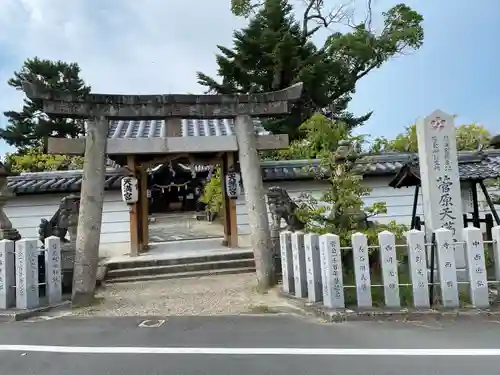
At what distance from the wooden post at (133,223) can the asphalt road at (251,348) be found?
5482 mm

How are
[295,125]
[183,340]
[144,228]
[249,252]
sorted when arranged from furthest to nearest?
[295,125], [144,228], [249,252], [183,340]

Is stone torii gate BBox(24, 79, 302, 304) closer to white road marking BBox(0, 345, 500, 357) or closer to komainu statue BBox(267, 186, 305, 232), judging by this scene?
komainu statue BBox(267, 186, 305, 232)

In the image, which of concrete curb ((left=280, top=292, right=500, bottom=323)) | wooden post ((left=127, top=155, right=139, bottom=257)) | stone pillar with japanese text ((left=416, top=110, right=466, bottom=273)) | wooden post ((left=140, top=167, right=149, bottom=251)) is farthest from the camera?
wooden post ((left=140, top=167, right=149, bottom=251))

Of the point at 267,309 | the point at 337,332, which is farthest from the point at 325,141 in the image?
the point at 337,332

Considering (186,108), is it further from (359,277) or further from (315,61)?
(315,61)

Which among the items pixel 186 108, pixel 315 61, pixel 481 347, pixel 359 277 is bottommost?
pixel 481 347

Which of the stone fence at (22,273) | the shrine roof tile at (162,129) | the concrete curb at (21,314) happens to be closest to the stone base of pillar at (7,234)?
the stone fence at (22,273)

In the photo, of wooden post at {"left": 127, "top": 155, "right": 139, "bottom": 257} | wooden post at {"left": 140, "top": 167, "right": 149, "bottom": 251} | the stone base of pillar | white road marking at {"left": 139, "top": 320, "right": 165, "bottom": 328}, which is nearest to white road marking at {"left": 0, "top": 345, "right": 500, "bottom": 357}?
white road marking at {"left": 139, "top": 320, "right": 165, "bottom": 328}

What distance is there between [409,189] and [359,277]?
8330mm

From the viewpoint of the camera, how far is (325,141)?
859 centimetres

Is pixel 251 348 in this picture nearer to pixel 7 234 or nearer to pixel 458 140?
pixel 7 234

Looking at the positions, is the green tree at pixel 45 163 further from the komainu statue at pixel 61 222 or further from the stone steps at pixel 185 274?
the stone steps at pixel 185 274

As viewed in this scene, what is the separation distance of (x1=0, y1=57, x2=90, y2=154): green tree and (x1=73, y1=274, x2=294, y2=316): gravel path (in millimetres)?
24271

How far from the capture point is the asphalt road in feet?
14.1
